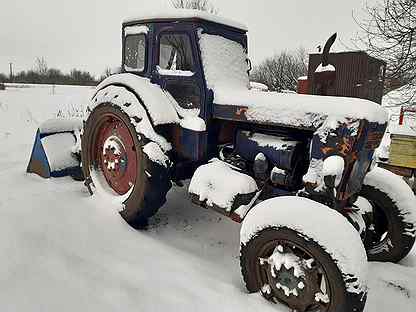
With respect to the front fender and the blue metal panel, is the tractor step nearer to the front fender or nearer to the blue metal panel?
the front fender

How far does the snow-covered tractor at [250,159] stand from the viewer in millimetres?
2152

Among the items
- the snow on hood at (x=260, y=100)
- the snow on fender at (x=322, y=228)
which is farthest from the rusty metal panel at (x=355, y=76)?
the snow on fender at (x=322, y=228)

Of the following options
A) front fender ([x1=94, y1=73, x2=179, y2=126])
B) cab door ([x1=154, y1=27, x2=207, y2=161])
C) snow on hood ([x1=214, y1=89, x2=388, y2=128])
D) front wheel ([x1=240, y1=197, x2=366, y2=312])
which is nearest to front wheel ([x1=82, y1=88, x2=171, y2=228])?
front fender ([x1=94, y1=73, x2=179, y2=126])

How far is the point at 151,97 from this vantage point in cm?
306

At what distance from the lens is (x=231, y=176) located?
9.09 feet

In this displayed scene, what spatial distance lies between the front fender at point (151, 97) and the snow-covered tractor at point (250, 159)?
0.4 inches

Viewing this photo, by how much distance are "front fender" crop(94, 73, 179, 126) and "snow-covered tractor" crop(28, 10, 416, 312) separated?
0.01 metres

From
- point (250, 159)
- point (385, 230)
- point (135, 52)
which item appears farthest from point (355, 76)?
point (250, 159)

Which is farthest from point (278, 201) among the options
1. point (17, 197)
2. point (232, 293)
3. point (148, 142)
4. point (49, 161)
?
point (49, 161)

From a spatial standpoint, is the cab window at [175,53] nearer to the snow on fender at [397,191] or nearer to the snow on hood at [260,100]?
the snow on hood at [260,100]

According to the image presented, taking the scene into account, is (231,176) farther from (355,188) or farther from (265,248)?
(355,188)

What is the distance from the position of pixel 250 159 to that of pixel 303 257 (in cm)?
107

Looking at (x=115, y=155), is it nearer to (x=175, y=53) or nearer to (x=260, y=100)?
(x=175, y=53)

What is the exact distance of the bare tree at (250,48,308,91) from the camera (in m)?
23.2
